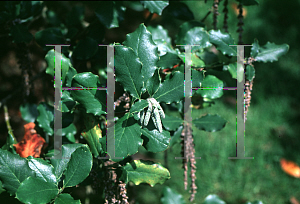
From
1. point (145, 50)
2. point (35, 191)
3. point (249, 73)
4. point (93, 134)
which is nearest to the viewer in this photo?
point (35, 191)

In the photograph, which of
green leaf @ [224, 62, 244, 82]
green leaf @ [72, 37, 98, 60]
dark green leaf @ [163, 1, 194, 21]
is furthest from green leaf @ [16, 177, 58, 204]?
dark green leaf @ [163, 1, 194, 21]

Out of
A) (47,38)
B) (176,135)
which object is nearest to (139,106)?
(176,135)

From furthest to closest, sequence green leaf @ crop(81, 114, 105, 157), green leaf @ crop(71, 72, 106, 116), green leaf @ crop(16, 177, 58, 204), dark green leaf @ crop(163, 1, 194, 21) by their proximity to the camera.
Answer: dark green leaf @ crop(163, 1, 194, 21) → green leaf @ crop(81, 114, 105, 157) → green leaf @ crop(71, 72, 106, 116) → green leaf @ crop(16, 177, 58, 204)

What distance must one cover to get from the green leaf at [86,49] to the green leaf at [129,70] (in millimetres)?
424

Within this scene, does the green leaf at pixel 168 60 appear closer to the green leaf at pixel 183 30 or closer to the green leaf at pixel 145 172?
the green leaf at pixel 183 30

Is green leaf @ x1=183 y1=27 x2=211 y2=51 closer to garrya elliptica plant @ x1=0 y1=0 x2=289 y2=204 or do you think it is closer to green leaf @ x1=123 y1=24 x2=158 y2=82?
garrya elliptica plant @ x1=0 y1=0 x2=289 y2=204

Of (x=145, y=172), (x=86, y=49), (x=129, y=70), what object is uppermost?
(x=86, y=49)

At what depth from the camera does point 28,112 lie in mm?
1357

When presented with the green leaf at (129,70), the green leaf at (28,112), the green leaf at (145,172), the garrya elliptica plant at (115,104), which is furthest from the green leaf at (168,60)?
the green leaf at (28,112)

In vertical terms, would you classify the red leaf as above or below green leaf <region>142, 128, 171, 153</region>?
below

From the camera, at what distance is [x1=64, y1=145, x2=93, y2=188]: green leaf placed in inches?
31.4

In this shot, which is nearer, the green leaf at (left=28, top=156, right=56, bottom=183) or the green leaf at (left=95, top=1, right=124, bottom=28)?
the green leaf at (left=28, top=156, right=56, bottom=183)

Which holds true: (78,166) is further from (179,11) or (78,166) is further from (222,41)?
(179,11)

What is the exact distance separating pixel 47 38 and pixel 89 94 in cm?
53
